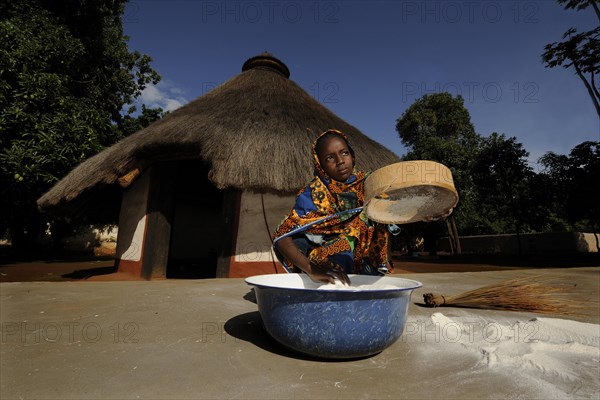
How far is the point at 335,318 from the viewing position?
1443mm

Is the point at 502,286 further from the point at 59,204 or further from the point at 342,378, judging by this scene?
the point at 59,204

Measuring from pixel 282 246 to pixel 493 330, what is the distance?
1.54m

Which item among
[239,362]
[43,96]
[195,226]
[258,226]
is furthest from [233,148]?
[195,226]

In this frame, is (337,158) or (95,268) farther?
(95,268)

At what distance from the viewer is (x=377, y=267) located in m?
2.25

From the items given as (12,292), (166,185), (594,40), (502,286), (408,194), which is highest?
(594,40)

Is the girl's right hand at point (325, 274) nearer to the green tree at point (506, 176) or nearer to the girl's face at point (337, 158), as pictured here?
the girl's face at point (337, 158)

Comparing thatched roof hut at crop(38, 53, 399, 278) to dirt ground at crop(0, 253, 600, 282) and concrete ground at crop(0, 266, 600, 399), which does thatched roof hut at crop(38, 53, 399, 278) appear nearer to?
dirt ground at crop(0, 253, 600, 282)

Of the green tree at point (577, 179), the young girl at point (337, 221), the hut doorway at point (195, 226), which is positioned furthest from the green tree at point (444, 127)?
the young girl at point (337, 221)

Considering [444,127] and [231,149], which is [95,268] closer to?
[231,149]

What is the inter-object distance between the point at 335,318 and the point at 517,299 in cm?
221

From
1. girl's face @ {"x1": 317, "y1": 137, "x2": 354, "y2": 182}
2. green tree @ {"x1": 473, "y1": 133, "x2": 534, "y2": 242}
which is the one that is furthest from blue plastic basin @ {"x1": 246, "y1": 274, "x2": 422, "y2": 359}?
green tree @ {"x1": 473, "y1": 133, "x2": 534, "y2": 242}

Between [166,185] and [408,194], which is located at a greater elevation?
[166,185]

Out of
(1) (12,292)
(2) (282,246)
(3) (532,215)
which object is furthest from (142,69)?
(3) (532,215)
